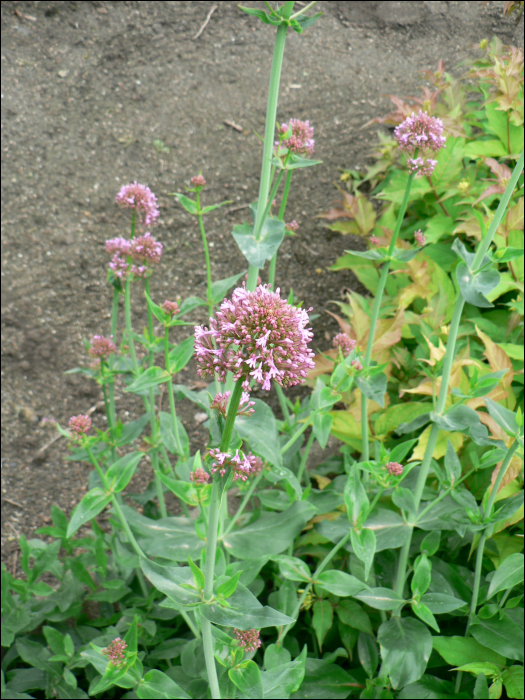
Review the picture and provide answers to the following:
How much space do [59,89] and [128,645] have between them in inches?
202

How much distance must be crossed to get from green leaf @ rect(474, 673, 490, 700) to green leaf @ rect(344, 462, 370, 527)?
0.61 meters

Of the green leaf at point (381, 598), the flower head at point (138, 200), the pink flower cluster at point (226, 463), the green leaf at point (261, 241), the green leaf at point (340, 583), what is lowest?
the green leaf at point (381, 598)

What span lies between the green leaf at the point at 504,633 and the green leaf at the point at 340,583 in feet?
1.45

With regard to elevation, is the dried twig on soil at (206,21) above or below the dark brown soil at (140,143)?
above

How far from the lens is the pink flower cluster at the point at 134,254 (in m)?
1.91

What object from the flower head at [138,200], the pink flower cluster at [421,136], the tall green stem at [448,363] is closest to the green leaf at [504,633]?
the tall green stem at [448,363]

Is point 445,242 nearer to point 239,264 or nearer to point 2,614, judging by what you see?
point 239,264

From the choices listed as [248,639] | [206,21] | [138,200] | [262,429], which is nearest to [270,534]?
[248,639]

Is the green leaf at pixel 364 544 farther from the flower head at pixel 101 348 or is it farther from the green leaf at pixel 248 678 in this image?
the flower head at pixel 101 348

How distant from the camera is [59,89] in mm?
5098

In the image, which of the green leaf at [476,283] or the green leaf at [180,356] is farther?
the green leaf at [180,356]

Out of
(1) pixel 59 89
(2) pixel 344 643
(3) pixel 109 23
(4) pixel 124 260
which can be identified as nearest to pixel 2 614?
(2) pixel 344 643

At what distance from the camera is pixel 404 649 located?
Answer: 5.54 feet

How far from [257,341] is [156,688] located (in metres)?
1.12
